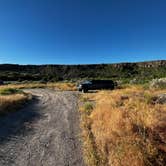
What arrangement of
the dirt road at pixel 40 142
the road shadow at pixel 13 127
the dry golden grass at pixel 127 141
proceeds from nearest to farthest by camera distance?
1. the dry golden grass at pixel 127 141
2. the dirt road at pixel 40 142
3. the road shadow at pixel 13 127

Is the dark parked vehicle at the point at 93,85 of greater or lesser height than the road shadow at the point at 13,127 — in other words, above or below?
above

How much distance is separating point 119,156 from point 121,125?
2030 mm

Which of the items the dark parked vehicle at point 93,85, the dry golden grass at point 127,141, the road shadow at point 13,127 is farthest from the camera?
the dark parked vehicle at point 93,85

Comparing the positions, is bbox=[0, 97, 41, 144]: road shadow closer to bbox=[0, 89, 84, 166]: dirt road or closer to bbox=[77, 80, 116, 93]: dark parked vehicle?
bbox=[0, 89, 84, 166]: dirt road

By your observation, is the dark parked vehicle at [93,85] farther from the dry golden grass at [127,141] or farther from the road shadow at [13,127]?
the dry golden grass at [127,141]

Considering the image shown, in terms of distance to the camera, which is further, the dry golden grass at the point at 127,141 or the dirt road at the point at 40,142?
the dirt road at the point at 40,142

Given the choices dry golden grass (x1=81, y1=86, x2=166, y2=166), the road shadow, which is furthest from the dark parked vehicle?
dry golden grass (x1=81, y1=86, x2=166, y2=166)

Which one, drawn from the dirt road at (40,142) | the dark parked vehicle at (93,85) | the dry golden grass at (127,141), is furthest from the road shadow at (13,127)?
the dark parked vehicle at (93,85)

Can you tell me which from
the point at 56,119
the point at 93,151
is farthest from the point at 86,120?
the point at 93,151

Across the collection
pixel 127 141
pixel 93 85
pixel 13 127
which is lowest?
pixel 13 127

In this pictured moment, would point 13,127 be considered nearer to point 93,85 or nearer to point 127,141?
point 127,141

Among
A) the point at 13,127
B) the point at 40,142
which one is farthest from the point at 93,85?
the point at 40,142

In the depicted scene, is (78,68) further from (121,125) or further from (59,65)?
(121,125)

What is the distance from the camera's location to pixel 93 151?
19.3 ft
